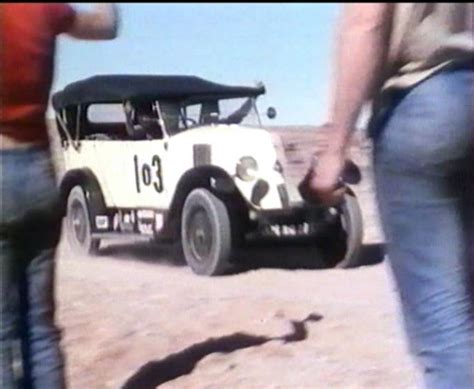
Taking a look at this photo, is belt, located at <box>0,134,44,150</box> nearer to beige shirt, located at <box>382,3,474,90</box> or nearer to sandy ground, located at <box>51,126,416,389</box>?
beige shirt, located at <box>382,3,474,90</box>

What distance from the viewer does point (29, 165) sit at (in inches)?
133

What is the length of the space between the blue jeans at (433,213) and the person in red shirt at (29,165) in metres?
0.71

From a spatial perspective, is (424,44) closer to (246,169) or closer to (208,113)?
(208,113)

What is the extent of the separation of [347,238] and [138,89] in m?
0.81

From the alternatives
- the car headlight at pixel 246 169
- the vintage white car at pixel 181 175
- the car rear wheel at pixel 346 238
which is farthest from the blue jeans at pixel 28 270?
the car headlight at pixel 246 169

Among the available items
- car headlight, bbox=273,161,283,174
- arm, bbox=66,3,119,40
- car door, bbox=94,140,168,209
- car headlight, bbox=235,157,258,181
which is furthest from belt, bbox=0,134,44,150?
car headlight, bbox=235,157,258,181

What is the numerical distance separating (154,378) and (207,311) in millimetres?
270

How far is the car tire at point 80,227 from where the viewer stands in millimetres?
4148

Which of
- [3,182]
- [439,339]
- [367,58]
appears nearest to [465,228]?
[439,339]

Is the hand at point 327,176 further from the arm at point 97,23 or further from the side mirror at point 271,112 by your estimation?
the side mirror at point 271,112

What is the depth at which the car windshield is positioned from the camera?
409cm

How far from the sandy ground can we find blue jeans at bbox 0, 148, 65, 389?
2.00 feet

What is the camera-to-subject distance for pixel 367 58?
9.82 feet

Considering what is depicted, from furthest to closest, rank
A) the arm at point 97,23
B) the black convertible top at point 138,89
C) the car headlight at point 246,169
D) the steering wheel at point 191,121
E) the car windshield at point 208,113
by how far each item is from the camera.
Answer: the car headlight at point 246,169 < the steering wheel at point 191,121 < the car windshield at point 208,113 < the black convertible top at point 138,89 < the arm at point 97,23
